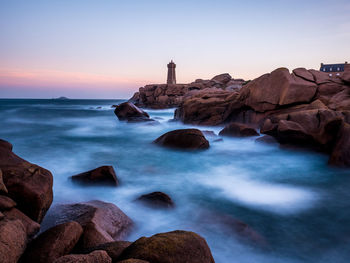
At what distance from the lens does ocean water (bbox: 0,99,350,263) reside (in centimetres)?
400

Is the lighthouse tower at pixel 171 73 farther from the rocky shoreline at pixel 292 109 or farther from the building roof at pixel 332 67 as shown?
the rocky shoreline at pixel 292 109

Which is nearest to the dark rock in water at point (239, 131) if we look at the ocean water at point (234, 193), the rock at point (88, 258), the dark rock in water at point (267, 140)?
the ocean water at point (234, 193)

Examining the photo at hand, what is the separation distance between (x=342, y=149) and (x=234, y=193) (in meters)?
3.92

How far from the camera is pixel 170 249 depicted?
7.77ft

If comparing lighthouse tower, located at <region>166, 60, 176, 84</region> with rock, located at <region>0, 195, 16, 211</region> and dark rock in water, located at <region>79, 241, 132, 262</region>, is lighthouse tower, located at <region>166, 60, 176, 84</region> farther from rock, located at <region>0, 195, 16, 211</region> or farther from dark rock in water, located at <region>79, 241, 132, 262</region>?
dark rock in water, located at <region>79, 241, 132, 262</region>

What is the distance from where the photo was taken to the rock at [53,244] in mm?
2586

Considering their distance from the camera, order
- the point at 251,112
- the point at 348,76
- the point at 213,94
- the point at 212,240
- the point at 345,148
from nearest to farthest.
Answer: the point at 212,240, the point at 345,148, the point at 348,76, the point at 251,112, the point at 213,94

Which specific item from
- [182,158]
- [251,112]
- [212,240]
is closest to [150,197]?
[212,240]

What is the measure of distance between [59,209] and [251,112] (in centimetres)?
1298

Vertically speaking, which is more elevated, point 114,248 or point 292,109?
point 292,109

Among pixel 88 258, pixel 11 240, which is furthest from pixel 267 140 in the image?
pixel 11 240

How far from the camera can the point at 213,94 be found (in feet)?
60.4

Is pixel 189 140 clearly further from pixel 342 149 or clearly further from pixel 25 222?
pixel 25 222

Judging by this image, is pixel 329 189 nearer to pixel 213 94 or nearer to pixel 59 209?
pixel 59 209
